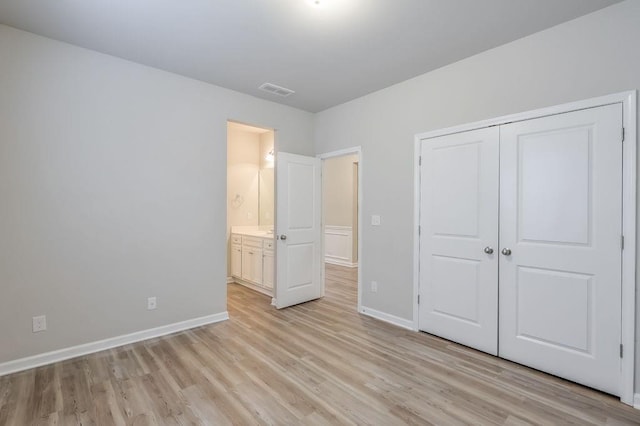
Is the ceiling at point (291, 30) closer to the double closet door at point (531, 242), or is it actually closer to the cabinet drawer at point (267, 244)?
the double closet door at point (531, 242)

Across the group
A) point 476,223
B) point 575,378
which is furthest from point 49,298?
point 575,378

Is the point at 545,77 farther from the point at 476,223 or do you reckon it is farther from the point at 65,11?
the point at 65,11

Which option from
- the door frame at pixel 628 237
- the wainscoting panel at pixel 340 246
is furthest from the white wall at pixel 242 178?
the door frame at pixel 628 237

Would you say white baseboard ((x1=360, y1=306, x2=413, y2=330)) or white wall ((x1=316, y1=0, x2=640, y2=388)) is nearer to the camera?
white wall ((x1=316, y1=0, x2=640, y2=388))

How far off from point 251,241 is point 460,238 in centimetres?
315

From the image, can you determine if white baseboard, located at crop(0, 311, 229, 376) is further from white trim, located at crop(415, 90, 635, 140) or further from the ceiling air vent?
white trim, located at crop(415, 90, 635, 140)

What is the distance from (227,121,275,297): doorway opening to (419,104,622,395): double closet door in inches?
109

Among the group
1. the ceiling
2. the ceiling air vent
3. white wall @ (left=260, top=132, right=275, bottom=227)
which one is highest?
the ceiling

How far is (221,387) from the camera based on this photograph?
7.48ft

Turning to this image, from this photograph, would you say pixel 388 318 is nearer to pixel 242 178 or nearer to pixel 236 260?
pixel 236 260

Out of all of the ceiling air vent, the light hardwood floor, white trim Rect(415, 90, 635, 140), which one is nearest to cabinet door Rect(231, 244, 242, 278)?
the light hardwood floor

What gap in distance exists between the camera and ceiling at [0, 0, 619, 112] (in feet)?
7.23

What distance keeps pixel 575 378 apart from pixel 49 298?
4.32 metres

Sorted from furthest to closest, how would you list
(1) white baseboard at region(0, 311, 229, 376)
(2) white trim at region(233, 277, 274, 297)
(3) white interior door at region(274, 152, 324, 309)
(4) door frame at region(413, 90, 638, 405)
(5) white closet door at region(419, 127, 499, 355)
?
(2) white trim at region(233, 277, 274, 297), (3) white interior door at region(274, 152, 324, 309), (5) white closet door at region(419, 127, 499, 355), (1) white baseboard at region(0, 311, 229, 376), (4) door frame at region(413, 90, 638, 405)
